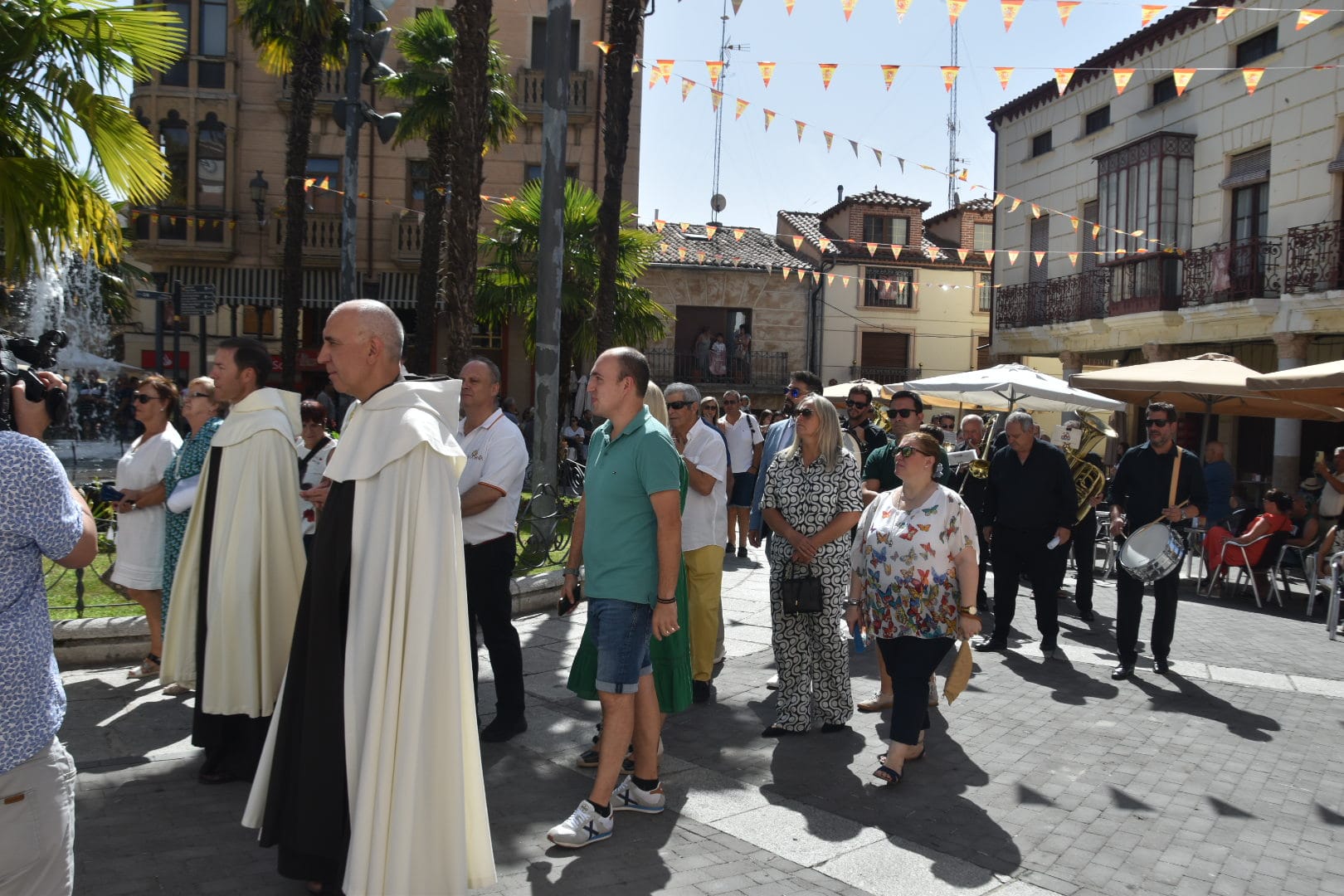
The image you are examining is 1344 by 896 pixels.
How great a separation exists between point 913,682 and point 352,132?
40.6 feet

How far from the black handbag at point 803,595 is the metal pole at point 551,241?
4812 mm

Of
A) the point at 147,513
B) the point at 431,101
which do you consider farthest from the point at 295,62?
the point at 147,513

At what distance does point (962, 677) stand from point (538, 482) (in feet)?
18.7

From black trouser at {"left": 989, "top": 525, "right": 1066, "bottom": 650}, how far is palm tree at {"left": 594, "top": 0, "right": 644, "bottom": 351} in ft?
28.1

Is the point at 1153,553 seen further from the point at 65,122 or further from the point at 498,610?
the point at 65,122

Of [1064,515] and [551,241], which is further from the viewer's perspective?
[551,241]

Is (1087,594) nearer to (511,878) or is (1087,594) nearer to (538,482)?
(538,482)

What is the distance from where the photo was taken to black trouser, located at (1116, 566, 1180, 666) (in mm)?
7262

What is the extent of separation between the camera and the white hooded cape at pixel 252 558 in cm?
454

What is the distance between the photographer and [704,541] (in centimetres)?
615

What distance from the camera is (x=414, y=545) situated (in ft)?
10.8

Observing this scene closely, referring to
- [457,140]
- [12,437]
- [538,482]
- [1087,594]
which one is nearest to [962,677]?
[12,437]

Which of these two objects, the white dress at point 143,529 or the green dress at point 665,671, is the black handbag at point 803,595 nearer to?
the green dress at point 665,671

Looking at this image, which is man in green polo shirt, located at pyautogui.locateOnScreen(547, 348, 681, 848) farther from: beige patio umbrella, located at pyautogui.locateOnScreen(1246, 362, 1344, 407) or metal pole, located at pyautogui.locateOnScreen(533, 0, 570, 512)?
beige patio umbrella, located at pyautogui.locateOnScreen(1246, 362, 1344, 407)
